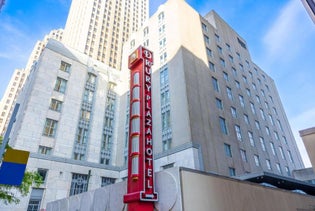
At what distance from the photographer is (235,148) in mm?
31875

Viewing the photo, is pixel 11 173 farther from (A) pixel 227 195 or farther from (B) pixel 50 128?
(B) pixel 50 128

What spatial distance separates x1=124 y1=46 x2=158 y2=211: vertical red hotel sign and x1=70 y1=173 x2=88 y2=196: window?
926 inches

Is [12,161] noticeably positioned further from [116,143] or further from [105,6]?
[105,6]

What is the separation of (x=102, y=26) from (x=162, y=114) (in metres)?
75.3

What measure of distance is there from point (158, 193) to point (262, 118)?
40.9m

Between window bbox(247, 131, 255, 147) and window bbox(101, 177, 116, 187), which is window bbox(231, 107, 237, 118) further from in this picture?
window bbox(101, 177, 116, 187)

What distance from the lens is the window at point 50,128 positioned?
107 ft

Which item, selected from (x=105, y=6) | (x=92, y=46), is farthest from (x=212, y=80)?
(x=105, y=6)

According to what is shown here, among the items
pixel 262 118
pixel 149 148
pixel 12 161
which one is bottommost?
pixel 12 161

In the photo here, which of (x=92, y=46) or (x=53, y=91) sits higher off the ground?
(x=92, y=46)

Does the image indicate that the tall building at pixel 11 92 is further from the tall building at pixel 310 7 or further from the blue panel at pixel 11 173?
the tall building at pixel 310 7

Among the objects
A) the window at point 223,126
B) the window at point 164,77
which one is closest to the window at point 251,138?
the window at point 223,126

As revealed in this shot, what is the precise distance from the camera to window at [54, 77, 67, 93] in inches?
1431

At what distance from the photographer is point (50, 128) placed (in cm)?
3309
